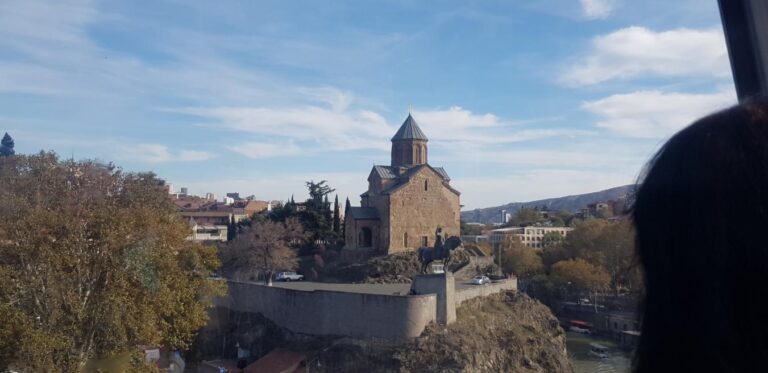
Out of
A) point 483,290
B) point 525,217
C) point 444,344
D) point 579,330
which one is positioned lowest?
point 579,330

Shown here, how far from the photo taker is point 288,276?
22.6 m

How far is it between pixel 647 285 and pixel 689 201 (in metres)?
0.12

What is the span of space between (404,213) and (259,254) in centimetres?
556

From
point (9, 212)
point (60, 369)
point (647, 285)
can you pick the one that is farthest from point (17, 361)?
point (647, 285)

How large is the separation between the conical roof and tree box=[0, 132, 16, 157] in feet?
48.6

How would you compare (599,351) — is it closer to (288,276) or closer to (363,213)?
(363,213)

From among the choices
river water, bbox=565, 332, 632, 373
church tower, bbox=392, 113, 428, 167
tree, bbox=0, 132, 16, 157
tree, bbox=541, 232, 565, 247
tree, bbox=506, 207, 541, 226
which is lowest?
river water, bbox=565, 332, 632, 373

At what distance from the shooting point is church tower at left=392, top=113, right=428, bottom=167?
25375 mm

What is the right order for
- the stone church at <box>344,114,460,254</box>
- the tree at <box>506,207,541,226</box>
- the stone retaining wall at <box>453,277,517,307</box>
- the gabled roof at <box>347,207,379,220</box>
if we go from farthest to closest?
1. the tree at <box>506,207,541,226</box>
2. the gabled roof at <box>347,207,379,220</box>
3. the stone church at <box>344,114,460,254</box>
4. the stone retaining wall at <box>453,277,517,307</box>

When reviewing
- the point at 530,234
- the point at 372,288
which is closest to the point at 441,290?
the point at 372,288

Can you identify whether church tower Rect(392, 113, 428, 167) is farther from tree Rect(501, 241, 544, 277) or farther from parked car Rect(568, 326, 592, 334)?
parked car Rect(568, 326, 592, 334)

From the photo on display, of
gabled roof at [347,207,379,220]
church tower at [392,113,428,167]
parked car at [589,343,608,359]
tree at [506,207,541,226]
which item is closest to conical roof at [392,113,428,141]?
church tower at [392,113,428,167]

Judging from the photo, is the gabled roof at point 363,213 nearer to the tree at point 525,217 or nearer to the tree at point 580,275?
the tree at point 580,275

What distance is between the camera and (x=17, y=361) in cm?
723
